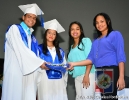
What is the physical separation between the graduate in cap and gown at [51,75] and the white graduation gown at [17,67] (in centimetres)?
23

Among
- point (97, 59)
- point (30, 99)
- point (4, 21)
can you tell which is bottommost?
point (30, 99)

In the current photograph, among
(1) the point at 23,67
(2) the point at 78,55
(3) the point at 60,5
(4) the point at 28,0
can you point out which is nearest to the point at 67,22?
(3) the point at 60,5

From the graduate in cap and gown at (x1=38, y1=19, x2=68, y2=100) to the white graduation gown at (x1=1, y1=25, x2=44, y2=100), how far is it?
23cm

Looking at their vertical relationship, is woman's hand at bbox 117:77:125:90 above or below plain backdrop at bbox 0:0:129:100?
below

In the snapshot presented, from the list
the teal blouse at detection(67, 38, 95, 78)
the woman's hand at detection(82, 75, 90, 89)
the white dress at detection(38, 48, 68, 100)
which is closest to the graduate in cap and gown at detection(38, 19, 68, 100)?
the white dress at detection(38, 48, 68, 100)

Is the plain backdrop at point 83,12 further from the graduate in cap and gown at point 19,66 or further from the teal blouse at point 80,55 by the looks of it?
the graduate in cap and gown at point 19,66

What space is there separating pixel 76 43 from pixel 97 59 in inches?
24.3

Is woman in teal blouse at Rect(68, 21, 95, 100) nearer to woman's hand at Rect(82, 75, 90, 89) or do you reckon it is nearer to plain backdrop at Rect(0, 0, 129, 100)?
woman's hand at Rect(82, 75, 90, 89)

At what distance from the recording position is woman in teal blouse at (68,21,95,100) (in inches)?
76.1

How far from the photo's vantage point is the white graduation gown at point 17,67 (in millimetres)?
1902

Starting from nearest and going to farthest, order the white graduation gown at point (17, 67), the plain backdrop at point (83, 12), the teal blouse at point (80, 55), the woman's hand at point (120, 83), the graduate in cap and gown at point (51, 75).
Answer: the woman's hand at point (120, 83), the white graduation gown at point (17, 67), the teal blouse at point (80, 55), the graduate in cap and gown at point (51, 75), the plain backdrop at point (83, 12)

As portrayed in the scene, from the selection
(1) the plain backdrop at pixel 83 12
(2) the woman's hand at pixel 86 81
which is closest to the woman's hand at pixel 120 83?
(2) the woman's hand at pixel 86 81

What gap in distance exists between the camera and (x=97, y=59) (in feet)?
5.44

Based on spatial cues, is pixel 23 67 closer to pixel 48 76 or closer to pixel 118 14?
pixel 48 76
